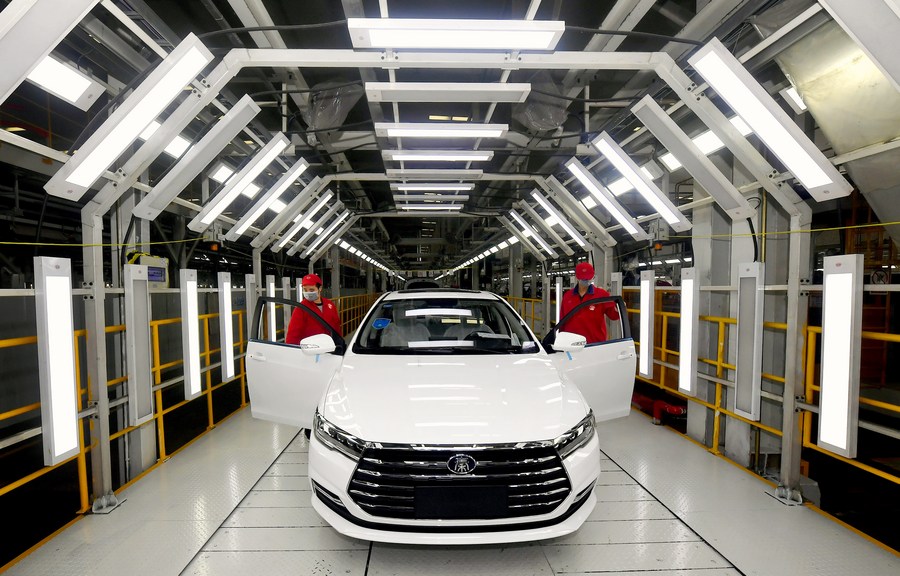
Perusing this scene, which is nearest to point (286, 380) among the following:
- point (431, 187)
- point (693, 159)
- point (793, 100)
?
point (431, 187)

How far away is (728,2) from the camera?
2.79m

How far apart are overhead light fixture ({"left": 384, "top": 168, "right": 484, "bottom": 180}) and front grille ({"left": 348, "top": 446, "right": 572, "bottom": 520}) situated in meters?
3.66

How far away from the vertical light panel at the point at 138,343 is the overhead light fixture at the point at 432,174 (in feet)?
8.95

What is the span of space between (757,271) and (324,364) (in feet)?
10.7

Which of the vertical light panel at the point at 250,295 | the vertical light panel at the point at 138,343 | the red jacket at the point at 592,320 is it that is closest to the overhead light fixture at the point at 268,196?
the vertical light panel at the point at 250,295

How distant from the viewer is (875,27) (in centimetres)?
198

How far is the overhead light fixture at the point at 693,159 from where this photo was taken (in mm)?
3473

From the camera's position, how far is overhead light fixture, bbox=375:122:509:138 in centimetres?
377

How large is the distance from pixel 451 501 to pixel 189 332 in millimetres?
3001

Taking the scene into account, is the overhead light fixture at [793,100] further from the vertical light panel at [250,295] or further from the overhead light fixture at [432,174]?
the vertical light panel at [250,295]

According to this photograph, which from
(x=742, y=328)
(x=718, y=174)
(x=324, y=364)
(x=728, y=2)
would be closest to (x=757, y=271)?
(x=742, y=328)

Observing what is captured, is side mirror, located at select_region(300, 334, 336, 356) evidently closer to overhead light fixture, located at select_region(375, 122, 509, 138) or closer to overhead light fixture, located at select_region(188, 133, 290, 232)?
overhead light fixture, located at select_region(375, 122, 509, 138)

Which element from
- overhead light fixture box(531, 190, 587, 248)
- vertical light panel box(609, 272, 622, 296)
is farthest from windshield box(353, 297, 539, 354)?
overhead light fixture box(531, 190, 587, 248)

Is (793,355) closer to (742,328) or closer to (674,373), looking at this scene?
(742,328)
